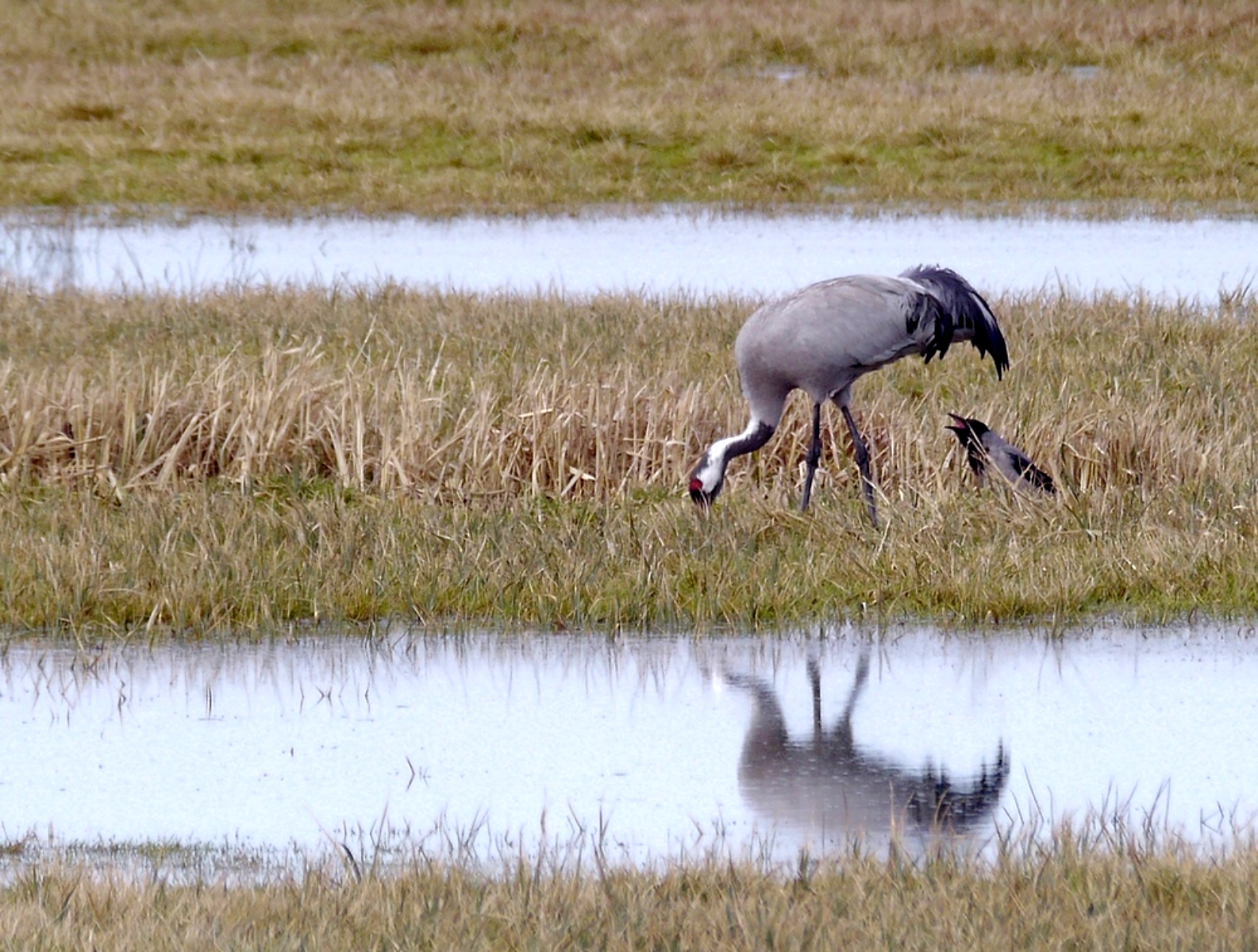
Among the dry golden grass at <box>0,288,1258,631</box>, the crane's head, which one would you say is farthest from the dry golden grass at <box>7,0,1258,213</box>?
the crane's head

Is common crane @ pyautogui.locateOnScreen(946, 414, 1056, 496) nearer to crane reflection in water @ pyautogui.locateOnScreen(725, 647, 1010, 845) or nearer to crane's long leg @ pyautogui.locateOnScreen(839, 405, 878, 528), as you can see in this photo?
crane's long leg @ pyautogui.locateOnScreen(839, 405, 878, 528)

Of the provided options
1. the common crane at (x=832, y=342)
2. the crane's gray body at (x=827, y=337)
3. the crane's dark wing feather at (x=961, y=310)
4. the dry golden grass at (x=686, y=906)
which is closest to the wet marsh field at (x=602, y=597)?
the dry golden grass at (x=686, y=906)

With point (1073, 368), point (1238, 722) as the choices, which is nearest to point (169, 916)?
point (1238, 722)

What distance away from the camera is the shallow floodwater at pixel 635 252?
54.0 ft

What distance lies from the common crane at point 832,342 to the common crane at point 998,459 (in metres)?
0.42

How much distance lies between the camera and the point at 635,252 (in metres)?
19.1

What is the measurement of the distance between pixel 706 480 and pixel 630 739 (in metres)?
2.98

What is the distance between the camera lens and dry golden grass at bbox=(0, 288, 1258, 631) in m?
7.57

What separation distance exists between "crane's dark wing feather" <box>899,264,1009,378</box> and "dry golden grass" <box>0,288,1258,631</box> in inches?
24.6

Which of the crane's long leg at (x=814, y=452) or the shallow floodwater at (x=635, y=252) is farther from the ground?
the shallow floodwater at (x=635, y=252)

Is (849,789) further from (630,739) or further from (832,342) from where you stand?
(832,342)

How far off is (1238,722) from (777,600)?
1.84 metres

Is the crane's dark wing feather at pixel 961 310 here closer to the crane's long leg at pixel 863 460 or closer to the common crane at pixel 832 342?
the common crane at pixel 832 342

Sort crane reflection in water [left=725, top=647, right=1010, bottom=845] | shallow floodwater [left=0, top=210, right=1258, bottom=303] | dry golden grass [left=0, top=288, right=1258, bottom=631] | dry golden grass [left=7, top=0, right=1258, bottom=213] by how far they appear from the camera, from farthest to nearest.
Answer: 1. dry golden grass [left=7, top=0, right=1258, bottom=213]
2. shallow floodwater [left=0, top=210, right=1258, bottom=303]
3. dry golden grass [left=0, top=288, right=1258, bottom=631]
4. crane reflection in water [left=725, top=647, right=1010, bottom=845]
